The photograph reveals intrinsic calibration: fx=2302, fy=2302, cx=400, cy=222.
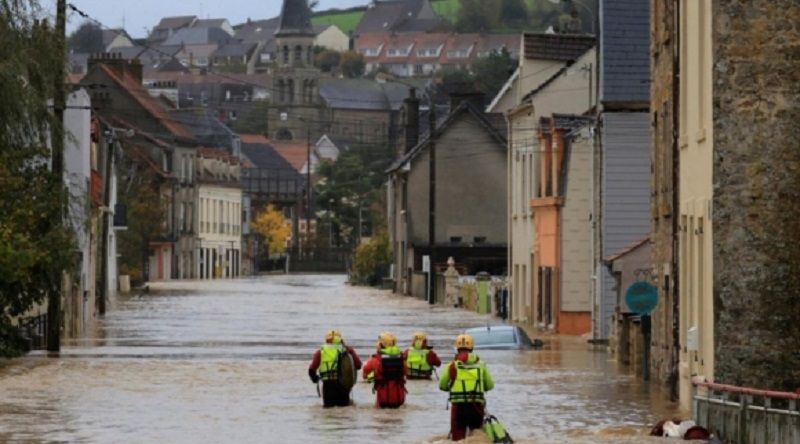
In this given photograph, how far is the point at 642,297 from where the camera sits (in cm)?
3572

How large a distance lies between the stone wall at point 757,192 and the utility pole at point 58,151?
17780 mm

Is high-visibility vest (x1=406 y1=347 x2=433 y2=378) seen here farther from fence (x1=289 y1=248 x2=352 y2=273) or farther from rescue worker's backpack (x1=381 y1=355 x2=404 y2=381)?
fence (x1=289 y1=248 x2=352 y2=273)

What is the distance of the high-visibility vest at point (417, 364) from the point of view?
38500mm

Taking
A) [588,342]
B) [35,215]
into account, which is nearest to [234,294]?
[588,342]

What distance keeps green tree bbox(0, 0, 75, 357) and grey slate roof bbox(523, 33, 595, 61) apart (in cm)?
2230

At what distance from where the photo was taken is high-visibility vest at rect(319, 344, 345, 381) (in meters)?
32.3

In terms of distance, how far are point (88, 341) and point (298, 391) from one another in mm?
17932

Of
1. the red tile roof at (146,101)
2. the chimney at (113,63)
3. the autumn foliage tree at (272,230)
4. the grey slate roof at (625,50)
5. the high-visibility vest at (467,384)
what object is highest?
the chimney at (113,63)

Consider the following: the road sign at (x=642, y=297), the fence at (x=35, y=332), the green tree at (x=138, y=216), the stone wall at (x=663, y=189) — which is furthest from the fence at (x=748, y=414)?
the green tree at (x=138, y=216)

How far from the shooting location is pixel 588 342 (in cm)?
5297

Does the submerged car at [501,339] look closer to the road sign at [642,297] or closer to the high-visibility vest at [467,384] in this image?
the road sign at [642,297]

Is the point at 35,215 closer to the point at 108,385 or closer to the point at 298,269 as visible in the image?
the point at 108,385

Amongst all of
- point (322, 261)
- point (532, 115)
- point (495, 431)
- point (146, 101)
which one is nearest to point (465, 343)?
point (495, 431)

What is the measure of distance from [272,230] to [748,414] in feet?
510
